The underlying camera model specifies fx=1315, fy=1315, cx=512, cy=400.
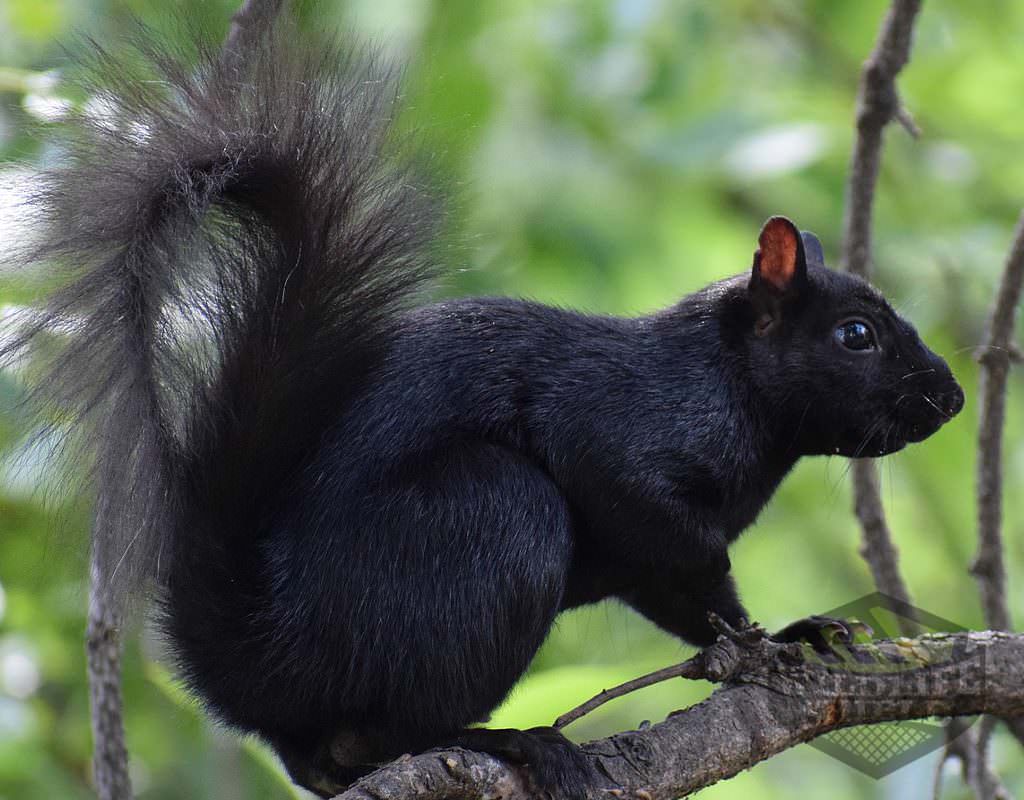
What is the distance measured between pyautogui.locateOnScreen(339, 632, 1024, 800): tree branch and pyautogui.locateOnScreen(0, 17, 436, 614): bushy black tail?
557mm

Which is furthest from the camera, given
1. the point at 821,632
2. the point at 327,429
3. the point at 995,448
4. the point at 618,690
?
the point at 995,448

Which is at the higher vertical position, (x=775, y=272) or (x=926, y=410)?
(x=775, y=272)

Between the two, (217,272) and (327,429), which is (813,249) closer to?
(327,429)

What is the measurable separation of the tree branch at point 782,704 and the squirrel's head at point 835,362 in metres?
0.38

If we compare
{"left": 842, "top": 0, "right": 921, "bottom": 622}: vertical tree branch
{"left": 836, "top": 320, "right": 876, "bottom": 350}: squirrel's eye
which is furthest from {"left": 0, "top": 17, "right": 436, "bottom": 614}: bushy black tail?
{"left": 842, "top": 0, "right": 921, "bottom": 622}: vertical tree branch

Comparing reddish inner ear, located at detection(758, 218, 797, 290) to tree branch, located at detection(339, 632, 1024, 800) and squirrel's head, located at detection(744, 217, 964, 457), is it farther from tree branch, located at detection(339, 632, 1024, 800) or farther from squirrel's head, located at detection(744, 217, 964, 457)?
tree branch, located at detection(339, 632, 1024, 800)

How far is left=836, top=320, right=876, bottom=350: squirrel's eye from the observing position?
7.85ft

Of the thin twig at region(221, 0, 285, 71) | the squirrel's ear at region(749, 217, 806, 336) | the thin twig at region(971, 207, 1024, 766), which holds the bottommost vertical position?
the thin twig at region(971, 207, 1024, 766)

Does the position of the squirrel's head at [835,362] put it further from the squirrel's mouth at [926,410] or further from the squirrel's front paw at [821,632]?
the squirrel's front paw at [821,632]

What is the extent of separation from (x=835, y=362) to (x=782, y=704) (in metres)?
0.62

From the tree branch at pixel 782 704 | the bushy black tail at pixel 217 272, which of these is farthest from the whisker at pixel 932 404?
the bushy black tail at pixel 217 272

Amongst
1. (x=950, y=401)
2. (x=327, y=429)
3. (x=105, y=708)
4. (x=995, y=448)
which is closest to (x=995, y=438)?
(x=995, y=448)

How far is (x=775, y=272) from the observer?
2.38 metres

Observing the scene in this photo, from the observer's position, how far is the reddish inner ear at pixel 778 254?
2.36 metres
